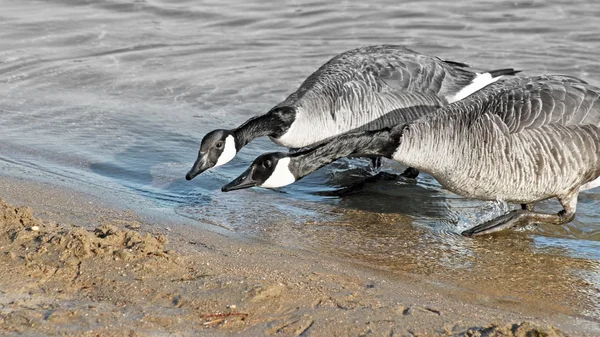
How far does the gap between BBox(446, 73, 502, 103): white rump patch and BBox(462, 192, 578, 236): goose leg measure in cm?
218

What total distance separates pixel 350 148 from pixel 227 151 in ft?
4.07

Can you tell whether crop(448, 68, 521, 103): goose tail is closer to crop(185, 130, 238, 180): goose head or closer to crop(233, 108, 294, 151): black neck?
crop(233, 108, 294, 151): black neck

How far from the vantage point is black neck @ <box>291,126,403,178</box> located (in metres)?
7.33

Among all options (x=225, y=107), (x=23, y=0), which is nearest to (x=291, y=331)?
(x=225, y=107)

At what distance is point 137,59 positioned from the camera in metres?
12.2

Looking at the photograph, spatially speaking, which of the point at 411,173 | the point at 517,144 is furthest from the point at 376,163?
the point at 517,144

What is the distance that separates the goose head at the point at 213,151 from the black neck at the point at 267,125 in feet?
0.72

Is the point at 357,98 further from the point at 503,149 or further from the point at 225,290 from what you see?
the point at 225,290

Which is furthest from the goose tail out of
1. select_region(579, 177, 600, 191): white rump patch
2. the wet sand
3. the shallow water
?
the wet sand

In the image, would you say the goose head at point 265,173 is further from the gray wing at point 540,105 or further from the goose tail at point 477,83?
the goose tail at point 477,83

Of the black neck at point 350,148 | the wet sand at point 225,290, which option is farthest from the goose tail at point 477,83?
the wet sand at point 225,290

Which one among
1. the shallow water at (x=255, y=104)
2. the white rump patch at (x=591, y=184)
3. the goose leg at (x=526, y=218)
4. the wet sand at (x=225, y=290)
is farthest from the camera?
the white rump patch at (x=591, y=184)

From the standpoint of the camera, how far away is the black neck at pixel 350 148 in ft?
24.1

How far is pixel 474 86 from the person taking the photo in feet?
30.6
